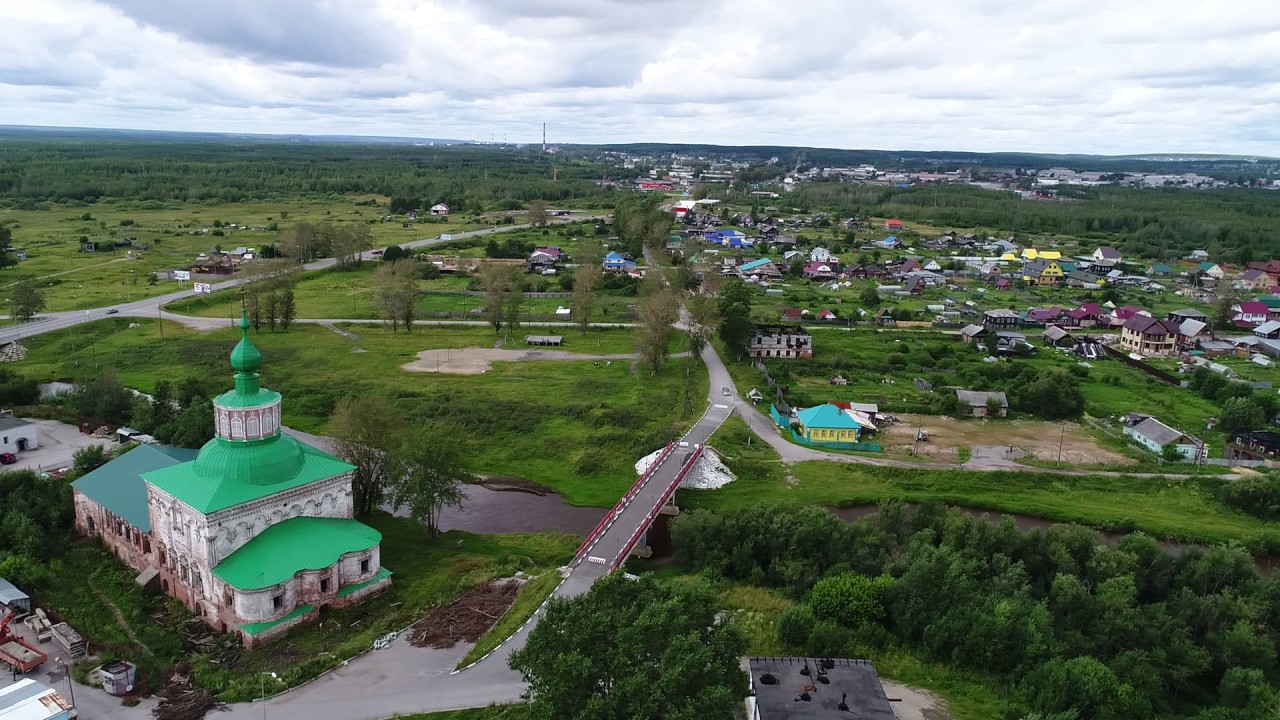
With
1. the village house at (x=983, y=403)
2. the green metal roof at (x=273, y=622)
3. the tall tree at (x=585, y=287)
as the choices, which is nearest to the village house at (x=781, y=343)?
the village house at (x=983, y=403)

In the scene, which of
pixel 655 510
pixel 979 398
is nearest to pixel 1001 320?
pixel 979 398

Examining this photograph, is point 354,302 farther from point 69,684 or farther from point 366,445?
point 69,684

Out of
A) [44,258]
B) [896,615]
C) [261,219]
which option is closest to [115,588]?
→ [896,615]

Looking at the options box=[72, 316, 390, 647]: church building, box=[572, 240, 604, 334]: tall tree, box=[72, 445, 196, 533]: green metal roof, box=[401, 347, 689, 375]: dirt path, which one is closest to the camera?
box=[72, 316, 390, 647]: church building

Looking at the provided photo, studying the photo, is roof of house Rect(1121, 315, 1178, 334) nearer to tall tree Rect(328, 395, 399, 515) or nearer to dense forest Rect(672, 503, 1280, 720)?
dense forest Rect(672, 503, 1280, 720)

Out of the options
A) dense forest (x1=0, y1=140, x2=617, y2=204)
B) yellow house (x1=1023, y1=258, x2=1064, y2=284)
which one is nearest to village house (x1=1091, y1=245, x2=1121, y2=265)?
yellow house (x1=1023, y1=258, x2=1064, y2=284)

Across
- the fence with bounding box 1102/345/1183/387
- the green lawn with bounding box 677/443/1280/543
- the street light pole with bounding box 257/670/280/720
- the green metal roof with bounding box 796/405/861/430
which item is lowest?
the street light pole with bounding box 257/670/280/720
